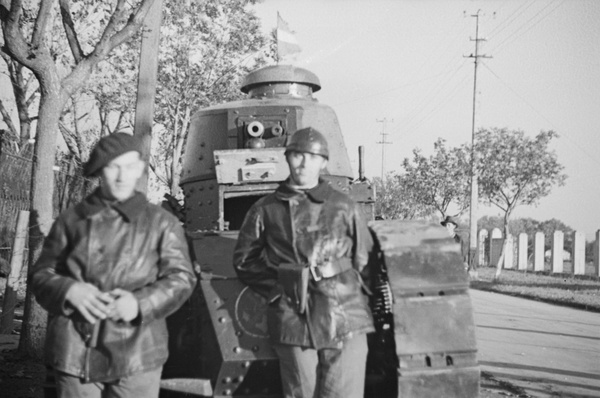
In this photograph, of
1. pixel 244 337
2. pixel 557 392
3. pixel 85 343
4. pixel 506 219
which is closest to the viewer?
pixel 85 343

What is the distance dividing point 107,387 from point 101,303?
0.46 m

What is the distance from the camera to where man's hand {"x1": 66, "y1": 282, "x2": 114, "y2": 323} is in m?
3.13

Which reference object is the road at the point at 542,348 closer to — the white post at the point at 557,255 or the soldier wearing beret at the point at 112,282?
the soldier wearing beret at the point at 112,282

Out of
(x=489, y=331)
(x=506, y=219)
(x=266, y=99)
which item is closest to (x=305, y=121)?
(x=266, y=99)

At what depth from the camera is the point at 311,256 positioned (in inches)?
153

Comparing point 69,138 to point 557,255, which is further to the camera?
point 557,255

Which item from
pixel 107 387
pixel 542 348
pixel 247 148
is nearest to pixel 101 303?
pixel 107 387

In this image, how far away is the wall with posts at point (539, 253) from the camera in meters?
23.3

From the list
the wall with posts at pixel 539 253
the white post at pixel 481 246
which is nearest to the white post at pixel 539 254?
the wall with posts at pixel 539 253

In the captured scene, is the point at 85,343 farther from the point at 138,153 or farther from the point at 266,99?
the point at 266,99

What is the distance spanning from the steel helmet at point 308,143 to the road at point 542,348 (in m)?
4.20

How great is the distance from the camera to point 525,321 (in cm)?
1255

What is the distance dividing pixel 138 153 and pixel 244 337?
1.37 m

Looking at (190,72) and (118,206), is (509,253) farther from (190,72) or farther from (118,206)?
(118,206)
